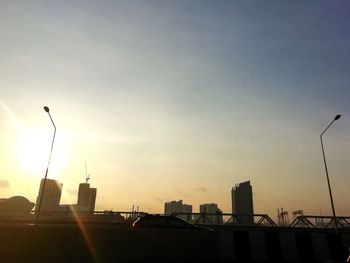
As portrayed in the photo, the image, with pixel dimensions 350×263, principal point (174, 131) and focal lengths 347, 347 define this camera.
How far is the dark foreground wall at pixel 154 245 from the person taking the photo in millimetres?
13297

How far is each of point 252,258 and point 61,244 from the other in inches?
304

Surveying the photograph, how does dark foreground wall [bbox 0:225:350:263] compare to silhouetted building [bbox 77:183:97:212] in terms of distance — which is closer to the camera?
dark foreground wall [bbox 0:225:350:263]

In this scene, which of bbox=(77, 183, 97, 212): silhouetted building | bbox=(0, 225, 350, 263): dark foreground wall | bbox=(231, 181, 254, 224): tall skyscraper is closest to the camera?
bbox=(0, 225, 350, 263): dark foreground wall

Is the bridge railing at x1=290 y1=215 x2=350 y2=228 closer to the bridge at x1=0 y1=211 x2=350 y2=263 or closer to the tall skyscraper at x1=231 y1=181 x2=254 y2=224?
the bridge at x1=0 y1=211 x2=350 y2=263

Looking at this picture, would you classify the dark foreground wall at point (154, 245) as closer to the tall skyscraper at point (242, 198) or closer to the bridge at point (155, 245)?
the bridge at point (155, 245)

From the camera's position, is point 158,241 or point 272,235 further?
point 272,235

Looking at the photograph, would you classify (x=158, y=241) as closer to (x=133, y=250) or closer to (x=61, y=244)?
(x=133, y=250)

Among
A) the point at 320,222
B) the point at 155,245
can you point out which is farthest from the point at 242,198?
the point at 155,245

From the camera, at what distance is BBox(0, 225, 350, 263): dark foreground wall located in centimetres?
1330

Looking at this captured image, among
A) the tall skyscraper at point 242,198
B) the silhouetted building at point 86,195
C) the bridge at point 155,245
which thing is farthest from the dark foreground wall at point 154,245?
the silhouetted building at point 86,195

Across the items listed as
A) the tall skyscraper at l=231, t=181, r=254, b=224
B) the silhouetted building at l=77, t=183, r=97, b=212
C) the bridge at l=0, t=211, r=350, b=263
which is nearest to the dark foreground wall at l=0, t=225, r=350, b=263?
the bridge at l=0, t=211, r=350, b=263

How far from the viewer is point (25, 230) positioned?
44.2ft

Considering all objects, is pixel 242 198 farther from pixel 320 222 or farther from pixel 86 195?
pixel 86 195

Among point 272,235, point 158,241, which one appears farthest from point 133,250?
point 272,235
